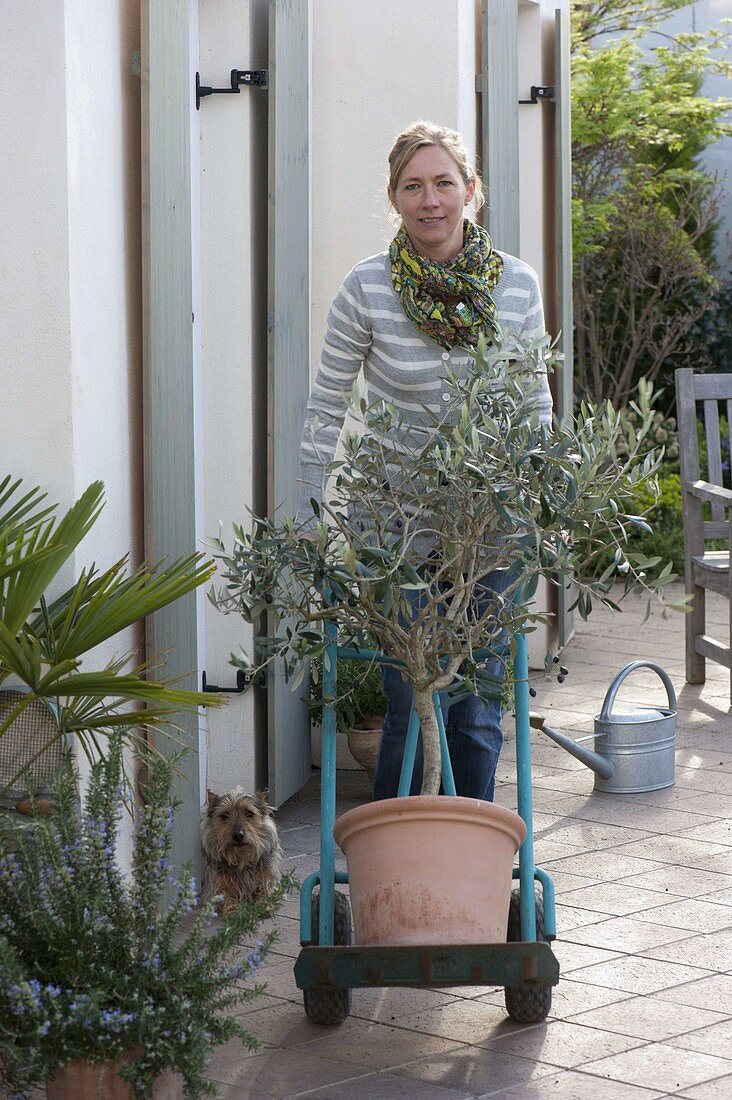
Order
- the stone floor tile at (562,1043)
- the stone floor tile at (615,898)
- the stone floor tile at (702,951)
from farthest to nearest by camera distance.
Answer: the stone floor tile at (615,898) < the stone floor tile at (702,951) < the stone floor tile at (562,1043)

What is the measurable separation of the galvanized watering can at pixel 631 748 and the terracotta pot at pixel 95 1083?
2.89m

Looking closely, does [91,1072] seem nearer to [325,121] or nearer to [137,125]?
[137,125]

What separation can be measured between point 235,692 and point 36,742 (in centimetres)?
174

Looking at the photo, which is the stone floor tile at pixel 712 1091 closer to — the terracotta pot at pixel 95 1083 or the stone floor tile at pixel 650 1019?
the stone floor tile at pixel 650 1019

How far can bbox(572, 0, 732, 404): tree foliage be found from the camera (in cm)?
1096

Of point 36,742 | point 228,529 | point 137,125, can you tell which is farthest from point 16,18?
point 228,529

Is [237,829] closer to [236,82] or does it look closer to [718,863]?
[718,863]

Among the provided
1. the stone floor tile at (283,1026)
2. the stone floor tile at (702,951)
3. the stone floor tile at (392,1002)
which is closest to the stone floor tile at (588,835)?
the stone floor tile at (702,951)

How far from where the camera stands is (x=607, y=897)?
442 cm

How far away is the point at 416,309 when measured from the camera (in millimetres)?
Answer: 3572

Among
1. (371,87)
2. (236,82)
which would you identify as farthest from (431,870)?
(371,87)

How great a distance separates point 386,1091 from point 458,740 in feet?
3.24

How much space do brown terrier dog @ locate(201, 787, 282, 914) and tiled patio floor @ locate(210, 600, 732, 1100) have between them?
0.15m

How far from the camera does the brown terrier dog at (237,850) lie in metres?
4.35
